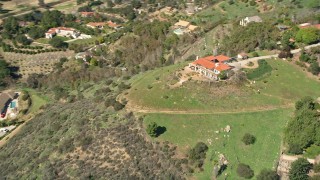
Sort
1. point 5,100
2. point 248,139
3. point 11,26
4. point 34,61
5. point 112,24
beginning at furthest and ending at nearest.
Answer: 1. point 112,24
2. point 11,26
3. point 34,61
4. point 5,100
5. point 248,139

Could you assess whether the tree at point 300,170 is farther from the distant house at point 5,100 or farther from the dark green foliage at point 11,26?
the dark green foliage at point 11,26

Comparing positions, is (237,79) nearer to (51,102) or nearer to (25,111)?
(51,102)

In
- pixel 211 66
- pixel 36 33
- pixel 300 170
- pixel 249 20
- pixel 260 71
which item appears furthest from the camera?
pixel 36 33

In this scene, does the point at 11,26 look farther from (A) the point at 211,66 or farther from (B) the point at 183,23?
(A) the point at 211,66

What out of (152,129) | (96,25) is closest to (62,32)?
(96,25)

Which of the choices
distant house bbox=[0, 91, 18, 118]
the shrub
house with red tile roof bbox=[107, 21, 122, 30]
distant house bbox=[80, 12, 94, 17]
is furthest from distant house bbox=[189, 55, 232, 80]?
distant house bbox=[80, 12, 94, 17]

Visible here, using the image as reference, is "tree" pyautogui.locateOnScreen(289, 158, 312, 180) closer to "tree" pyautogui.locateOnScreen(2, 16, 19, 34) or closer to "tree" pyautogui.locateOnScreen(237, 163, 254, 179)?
"tree" pyautogui.locateOnScreen(237, 163, 254, 179)

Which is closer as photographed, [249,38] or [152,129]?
[152,129]
